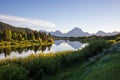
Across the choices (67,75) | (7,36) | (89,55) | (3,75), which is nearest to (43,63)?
(67,75)

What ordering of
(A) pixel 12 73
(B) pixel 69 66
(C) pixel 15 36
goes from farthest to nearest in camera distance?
1. (C) pixel 15 36
2. (B) pixel 69 66
3. (A) pixel 12 73

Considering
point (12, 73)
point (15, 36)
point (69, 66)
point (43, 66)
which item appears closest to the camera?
point (12, 73)

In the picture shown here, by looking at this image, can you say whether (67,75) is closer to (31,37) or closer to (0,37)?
(0,37)

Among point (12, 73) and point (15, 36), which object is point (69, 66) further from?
A: point (15, 36)

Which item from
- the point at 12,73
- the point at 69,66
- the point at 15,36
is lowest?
the point at 69,66

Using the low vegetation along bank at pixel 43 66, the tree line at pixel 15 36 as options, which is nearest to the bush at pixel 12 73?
the low vegetation along bank at pixel 43 66

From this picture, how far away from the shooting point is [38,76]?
77.6 ft

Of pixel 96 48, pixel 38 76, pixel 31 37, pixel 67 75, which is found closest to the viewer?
pixel 67 75

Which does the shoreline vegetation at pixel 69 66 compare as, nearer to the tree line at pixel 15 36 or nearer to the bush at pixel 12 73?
the bush at pixel 12 73

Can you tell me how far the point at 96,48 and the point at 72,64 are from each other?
4.74 meters

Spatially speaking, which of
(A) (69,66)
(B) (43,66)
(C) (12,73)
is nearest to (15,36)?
(A) (69,66)

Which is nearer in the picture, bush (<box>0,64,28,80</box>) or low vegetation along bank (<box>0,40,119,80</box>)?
bush (<box>0,64,28,80</box>)

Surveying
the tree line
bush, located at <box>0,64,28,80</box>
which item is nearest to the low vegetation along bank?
bush, located at <box>0,64,28,80</box>

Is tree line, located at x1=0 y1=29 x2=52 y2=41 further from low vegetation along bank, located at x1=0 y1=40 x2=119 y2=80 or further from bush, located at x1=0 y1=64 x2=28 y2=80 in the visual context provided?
bush, located at x1=0 y1=64 x2=28 y2=80
